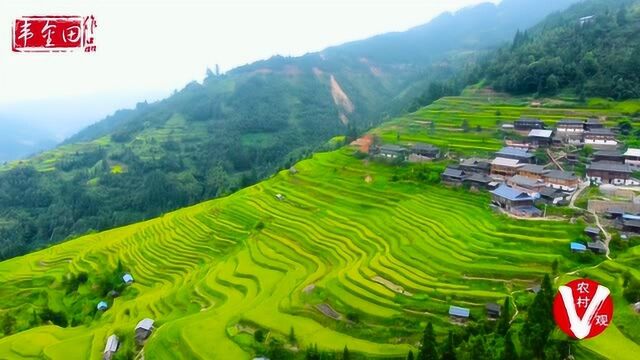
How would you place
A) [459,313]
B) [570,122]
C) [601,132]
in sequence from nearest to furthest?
[459,313] → [601,132] → [570,122]

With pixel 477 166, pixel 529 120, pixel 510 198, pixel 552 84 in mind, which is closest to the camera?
pixel 510 198

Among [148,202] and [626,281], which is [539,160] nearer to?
[626,281]

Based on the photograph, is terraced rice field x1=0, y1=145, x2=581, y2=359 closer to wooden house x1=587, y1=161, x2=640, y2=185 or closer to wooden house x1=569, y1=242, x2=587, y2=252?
wooden house x1=569, y1=242, x2=587, y2=252

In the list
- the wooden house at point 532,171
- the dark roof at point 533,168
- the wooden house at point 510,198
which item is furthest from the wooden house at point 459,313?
the dark roof at point 533,168

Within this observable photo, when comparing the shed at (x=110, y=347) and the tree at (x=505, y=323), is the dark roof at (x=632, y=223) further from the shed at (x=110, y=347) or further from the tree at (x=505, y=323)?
the shed at (x=110, y=347)

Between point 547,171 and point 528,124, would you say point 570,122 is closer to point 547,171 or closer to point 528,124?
point 528,124

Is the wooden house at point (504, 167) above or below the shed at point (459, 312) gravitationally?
above

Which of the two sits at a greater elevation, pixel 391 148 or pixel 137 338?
pixel 391 148

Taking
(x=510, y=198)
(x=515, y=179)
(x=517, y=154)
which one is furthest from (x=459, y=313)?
(x=517, y=154)
